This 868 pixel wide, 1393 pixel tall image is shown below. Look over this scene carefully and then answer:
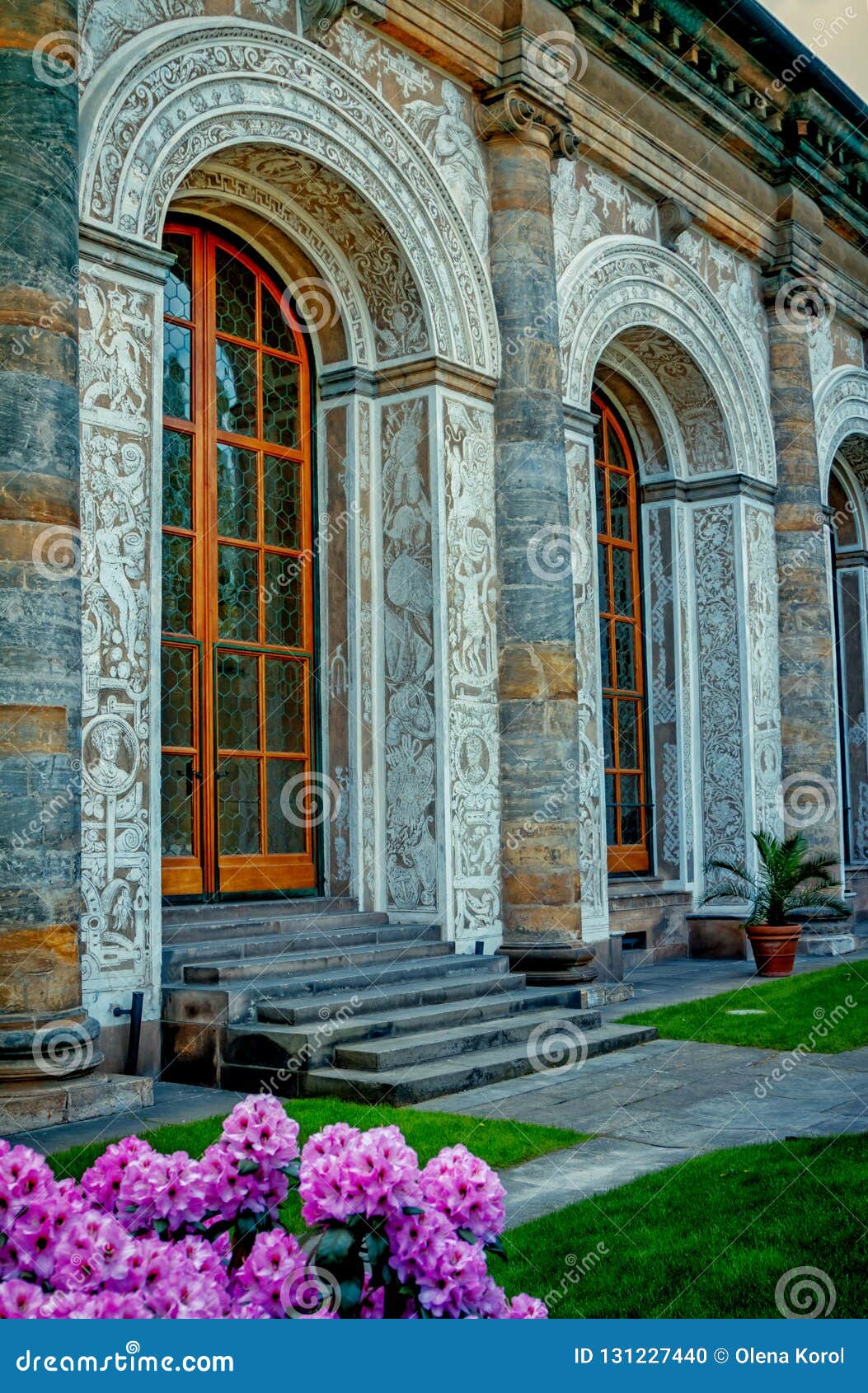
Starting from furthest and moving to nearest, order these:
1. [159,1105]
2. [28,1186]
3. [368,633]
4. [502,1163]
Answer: [368,633], [159,1105], [502,1163], [28,1186]

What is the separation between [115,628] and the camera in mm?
7180

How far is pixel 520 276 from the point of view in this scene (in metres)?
10.2

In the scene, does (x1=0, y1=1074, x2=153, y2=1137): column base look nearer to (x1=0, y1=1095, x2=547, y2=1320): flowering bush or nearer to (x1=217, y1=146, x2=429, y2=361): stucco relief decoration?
(x1=0, y1=1095, x2=547, y2=1320): flowering bush

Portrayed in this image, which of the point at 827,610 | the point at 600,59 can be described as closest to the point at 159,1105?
the point at 600,59

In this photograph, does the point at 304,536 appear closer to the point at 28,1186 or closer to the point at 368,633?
the point at 368,633

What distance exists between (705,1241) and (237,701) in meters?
5.54

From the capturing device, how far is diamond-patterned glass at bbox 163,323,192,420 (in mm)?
8883

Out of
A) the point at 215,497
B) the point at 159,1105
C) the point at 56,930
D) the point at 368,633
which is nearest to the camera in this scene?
the point at 56,930

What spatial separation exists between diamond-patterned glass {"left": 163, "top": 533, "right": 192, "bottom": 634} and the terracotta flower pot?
567 centimetres

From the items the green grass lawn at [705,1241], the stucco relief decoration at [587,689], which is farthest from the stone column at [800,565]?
the green grass lawn at [705,1241]

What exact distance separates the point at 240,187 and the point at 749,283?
275 inches

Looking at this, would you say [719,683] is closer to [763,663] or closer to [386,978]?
[763,663]

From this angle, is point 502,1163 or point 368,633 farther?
point 368,633

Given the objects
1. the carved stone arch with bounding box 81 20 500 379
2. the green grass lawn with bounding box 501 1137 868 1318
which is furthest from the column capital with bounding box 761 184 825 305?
the green grass lawn with bounding box 501 1137 868 1318
